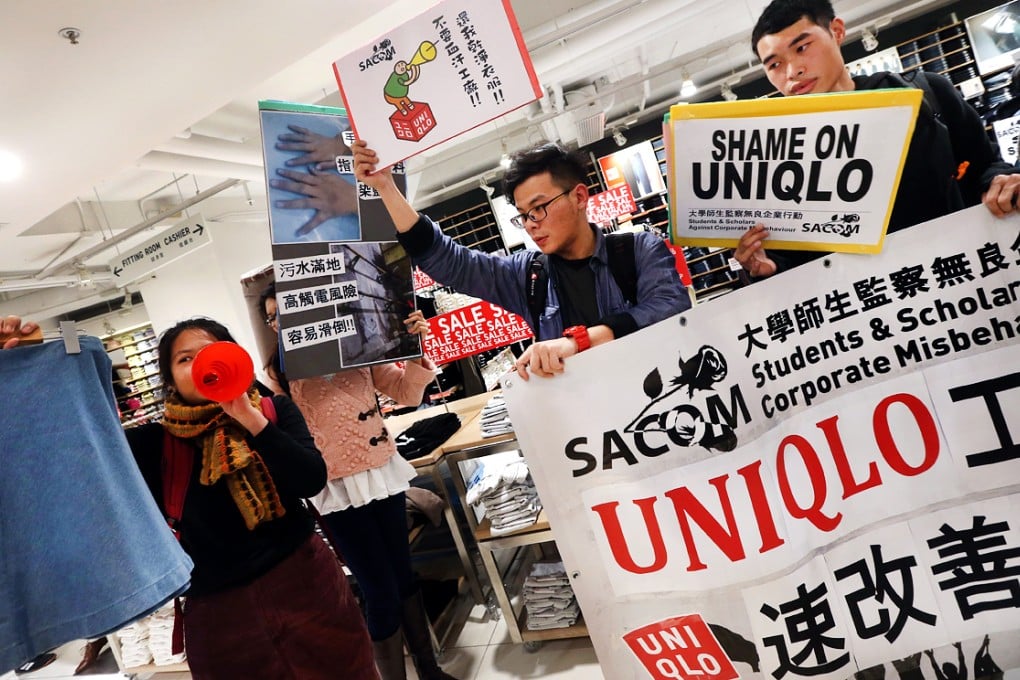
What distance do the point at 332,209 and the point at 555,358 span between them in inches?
37.8

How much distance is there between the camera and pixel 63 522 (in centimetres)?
101

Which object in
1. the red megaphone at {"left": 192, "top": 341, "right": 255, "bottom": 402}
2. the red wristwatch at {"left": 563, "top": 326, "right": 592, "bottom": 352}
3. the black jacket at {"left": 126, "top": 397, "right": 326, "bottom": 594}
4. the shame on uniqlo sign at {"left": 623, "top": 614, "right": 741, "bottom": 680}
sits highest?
the red megaphone at {"left": 192, "top": 341, "right": 255, "bottom": 402}

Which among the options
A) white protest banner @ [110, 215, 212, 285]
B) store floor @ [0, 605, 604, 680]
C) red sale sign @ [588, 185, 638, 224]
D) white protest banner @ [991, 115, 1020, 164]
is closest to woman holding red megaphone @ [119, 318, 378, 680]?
store floor @ [0, 605, 604, 680]

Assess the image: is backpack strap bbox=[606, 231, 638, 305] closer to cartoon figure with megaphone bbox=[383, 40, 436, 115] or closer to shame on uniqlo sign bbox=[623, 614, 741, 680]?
cartoon figure with megaphone bbox=[383, 40, 436, 115]

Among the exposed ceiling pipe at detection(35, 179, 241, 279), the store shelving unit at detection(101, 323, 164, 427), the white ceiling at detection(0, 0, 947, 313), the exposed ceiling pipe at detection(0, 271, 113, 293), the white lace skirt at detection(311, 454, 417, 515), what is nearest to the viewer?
the white lace skirt at detection(311, 454, 417, 515)

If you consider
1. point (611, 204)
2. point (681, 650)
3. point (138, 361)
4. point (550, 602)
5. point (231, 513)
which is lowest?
point (550, 602)

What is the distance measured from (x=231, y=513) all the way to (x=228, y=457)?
0.16 m

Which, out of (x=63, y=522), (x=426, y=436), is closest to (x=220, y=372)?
(x=63, y=522)

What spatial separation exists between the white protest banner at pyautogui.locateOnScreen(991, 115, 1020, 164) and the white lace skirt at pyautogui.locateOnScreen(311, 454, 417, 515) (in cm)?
644

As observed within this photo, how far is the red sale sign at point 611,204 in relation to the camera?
23.6ft

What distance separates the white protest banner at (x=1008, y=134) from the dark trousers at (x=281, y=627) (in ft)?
22.2

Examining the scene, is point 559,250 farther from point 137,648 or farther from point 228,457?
point 137,648

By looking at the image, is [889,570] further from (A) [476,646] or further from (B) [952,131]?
(A) [476,646]

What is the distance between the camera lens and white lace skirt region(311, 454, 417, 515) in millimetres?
1923
